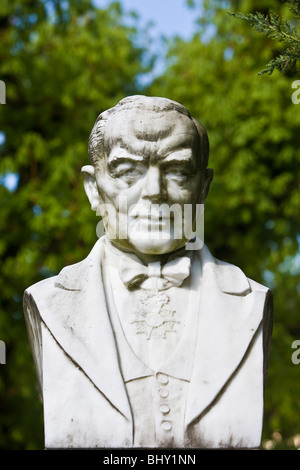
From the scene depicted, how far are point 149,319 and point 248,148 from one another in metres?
8.62

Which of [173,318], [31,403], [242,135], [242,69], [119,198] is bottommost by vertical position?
[31,403]

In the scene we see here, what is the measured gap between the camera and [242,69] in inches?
520

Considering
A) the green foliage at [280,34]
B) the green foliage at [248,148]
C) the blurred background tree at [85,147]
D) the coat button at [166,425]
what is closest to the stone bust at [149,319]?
the coat button at [166,425]

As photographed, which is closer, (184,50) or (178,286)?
(178,286)

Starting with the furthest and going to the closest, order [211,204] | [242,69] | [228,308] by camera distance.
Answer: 1. [242,69]
2. [211,204]
3. [228,308]

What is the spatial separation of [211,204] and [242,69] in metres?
2.54

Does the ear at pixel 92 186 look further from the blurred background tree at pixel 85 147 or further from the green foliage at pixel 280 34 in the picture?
the blurred background tree at pixel 85 147

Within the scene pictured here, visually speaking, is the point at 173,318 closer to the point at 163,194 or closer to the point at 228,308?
the point at 228,308

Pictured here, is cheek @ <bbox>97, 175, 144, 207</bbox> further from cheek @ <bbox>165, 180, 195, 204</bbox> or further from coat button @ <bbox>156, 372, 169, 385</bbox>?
coat button @ <bbox>156, 372, 169, 385</bbox>

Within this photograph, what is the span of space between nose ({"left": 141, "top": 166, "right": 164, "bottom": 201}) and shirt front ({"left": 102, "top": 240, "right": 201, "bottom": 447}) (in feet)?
1.42

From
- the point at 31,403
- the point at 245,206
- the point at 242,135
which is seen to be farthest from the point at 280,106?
the point at 31,403

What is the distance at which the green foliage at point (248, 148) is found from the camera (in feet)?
40.5

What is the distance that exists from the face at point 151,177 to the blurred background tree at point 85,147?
22.9ft

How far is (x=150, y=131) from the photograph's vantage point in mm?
4359
